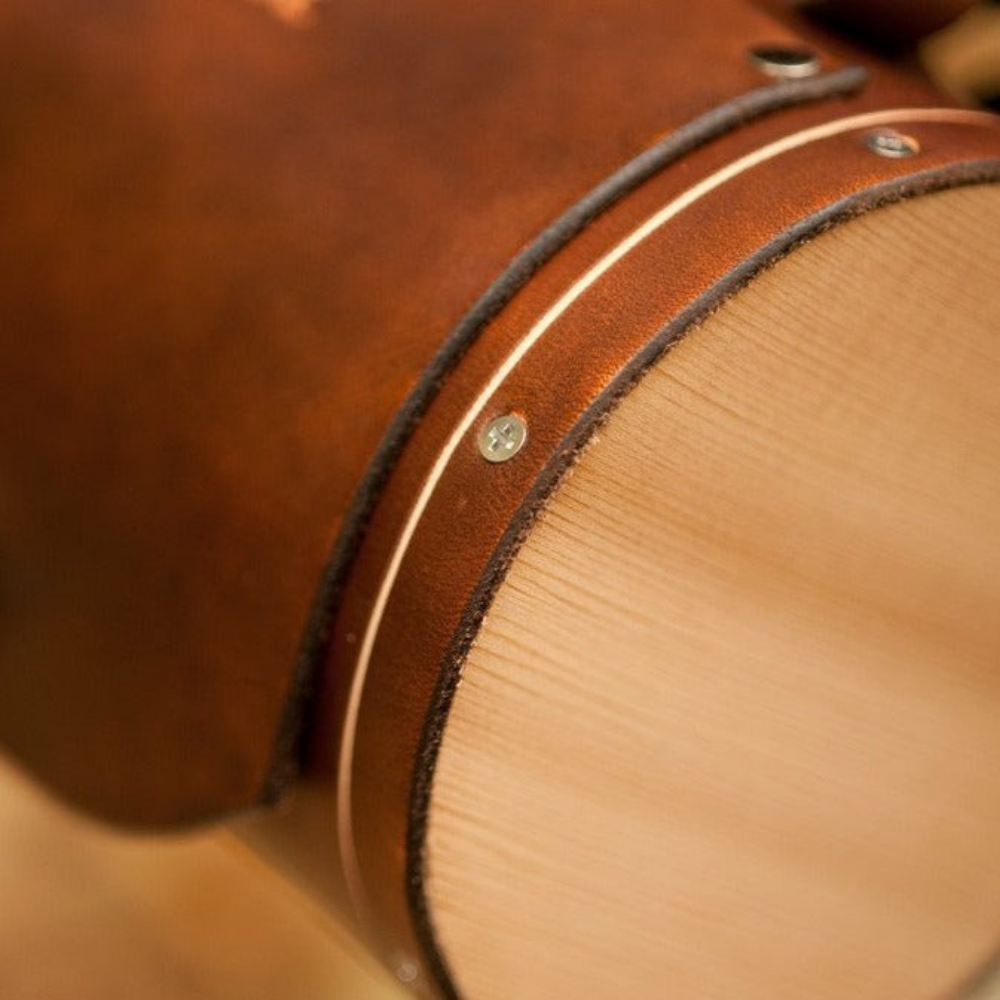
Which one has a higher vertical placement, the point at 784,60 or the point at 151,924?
the point at 784,60

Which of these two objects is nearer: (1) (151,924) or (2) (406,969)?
(2) (406,969)

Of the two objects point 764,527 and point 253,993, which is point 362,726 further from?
point 253,993

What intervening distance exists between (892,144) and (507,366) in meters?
0.19

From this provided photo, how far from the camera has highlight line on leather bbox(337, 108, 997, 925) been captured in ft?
1.73

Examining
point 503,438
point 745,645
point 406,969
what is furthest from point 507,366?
point 406,969

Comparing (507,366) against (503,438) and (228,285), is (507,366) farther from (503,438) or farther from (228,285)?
(228,285)

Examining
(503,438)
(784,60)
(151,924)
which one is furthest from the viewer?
(151,924)

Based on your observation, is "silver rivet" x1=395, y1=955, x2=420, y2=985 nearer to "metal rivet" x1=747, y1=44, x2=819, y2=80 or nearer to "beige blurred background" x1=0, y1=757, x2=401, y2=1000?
"beige blurred background" x1=0, y1=757, x2=401, y2=1000

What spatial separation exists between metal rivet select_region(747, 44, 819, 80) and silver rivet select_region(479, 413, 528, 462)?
229 mm

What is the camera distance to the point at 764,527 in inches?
22.2

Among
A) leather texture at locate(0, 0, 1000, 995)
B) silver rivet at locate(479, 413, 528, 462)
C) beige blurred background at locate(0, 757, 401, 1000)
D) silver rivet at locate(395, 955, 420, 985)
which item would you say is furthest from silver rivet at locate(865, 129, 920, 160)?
beige blurred background at locate(0, 757, 401, 1000)

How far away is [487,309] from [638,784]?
0.23 meters

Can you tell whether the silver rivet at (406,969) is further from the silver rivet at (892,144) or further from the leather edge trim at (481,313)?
the silver rivet at (892,144)

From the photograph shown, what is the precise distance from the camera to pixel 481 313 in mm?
559
